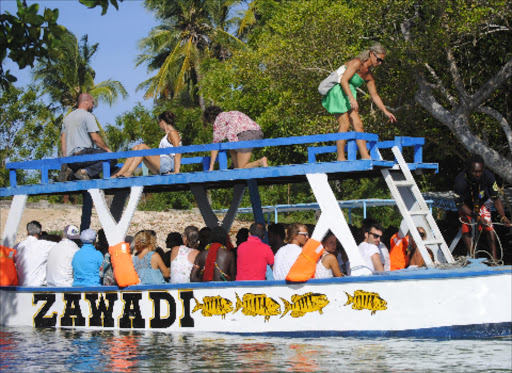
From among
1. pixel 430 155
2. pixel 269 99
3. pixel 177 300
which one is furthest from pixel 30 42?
pixel 269 99

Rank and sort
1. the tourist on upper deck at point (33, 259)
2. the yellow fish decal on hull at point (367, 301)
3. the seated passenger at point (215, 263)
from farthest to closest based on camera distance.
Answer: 1. the tourist on upper deck at point (33, 259)
2. the seated passenger at point (215, 263)
3. the yellow fish decal on hull at point (367, 301)

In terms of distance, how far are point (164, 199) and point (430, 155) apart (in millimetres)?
17677

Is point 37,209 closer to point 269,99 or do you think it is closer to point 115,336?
point 269,99

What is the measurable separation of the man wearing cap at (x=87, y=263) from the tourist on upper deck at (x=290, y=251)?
106 inches

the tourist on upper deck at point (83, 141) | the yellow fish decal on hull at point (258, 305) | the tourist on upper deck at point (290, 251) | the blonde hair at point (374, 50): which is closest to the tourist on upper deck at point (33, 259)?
the tourist on upper deck at point (83, 141)

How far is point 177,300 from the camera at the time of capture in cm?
1106

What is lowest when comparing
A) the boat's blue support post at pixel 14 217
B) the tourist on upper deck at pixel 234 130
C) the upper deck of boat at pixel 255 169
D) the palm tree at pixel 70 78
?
the boat's blue support post at pixel 14 217

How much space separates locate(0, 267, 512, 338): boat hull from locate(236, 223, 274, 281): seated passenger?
0.99 ft

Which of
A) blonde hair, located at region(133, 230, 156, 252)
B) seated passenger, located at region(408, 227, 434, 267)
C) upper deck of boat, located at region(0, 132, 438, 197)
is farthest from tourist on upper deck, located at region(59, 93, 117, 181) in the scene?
seated passenger, located at region(408, 227, 434, 267)

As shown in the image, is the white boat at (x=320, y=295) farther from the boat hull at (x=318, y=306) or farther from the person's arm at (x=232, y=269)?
the person's arm at (x=232, y=269)

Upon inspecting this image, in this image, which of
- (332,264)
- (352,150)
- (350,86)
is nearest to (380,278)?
(332,264)

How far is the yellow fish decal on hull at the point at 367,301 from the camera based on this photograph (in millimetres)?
9805

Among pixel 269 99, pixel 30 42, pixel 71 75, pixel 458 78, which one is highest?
pixel 71 75

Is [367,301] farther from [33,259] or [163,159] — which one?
[33,259]
